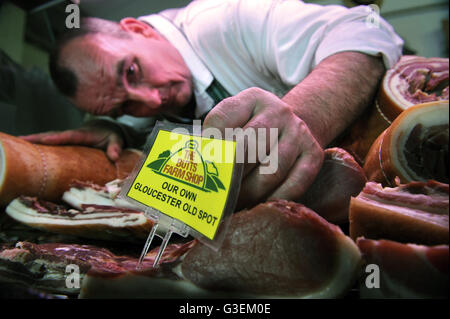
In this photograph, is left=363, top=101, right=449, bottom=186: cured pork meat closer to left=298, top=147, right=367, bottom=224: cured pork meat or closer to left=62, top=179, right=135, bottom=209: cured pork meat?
left=298, top=147, right=367, bottom=224: cured pork meat

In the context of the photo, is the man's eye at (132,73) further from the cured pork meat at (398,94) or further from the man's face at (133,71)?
the cured pork meat at (398,94)

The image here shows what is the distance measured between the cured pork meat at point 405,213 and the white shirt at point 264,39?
369 millimetres

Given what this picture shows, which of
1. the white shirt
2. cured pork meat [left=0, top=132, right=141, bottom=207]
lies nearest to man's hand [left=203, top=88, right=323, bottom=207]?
the white shirt

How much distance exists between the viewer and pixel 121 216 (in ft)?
3.37

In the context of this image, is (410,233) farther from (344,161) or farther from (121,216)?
(121,216)

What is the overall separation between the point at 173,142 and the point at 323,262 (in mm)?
367

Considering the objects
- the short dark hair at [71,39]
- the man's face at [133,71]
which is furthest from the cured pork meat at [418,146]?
the short dark hair at [71,39]

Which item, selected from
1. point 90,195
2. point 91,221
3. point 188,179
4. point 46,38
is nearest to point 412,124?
point 188,179

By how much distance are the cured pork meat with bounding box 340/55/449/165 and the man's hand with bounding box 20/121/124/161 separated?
1343 millimetres

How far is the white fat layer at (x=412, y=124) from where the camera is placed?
21.6 inches

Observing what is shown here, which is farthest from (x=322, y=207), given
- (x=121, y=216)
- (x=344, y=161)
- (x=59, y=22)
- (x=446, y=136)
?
(x=59, y=22)

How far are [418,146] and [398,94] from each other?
0.40 metres

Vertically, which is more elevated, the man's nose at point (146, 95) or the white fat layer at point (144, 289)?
the man's nose at point (146, 95)

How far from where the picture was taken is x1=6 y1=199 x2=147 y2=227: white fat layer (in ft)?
3.28
